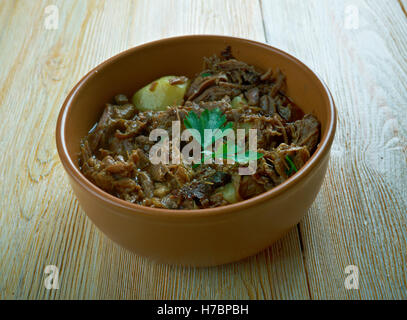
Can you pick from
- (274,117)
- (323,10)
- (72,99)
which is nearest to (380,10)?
(323,10)

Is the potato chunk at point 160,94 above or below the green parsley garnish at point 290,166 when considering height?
above

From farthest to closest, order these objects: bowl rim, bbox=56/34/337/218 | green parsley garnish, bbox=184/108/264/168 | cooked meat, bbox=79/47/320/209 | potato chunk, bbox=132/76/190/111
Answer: potato chunk, bbox=132/76/190/111 → green parsley garnish, bbox=184/108/264/168 → cooked meat, bbox=79/47/320/209 → bowl rim, bbox=56/34/337/218

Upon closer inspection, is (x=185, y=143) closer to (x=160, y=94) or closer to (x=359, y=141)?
(x=160, y=94)

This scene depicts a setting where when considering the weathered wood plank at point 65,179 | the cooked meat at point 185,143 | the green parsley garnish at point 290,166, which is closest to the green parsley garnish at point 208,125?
the cooked meat at point 185,143

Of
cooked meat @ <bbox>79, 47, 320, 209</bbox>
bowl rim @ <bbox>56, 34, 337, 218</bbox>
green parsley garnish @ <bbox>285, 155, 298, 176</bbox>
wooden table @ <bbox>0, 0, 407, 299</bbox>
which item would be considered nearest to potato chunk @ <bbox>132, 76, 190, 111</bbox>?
cooked meat @ <bbox>79, 47, 320, 209</bbox>

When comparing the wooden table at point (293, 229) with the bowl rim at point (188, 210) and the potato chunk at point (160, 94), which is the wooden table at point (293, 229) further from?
the potato chunk at point (160, 94)

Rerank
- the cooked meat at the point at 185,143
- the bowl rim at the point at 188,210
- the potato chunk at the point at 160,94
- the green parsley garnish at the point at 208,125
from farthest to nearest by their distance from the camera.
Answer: the potato chunk at the point at 160,94, the green parsley garnish at the point at 208,125, the cooked meat at the point at 185,143, the bowl rim at the point at 188,210

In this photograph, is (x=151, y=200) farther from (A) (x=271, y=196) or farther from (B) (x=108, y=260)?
(A) (x=271, y=196)

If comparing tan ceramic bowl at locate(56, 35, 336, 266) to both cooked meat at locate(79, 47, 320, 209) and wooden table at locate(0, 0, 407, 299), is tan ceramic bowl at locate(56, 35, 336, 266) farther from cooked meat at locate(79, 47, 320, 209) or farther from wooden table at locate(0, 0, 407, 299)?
wooden table at locate(0, 0, 407, 299)
